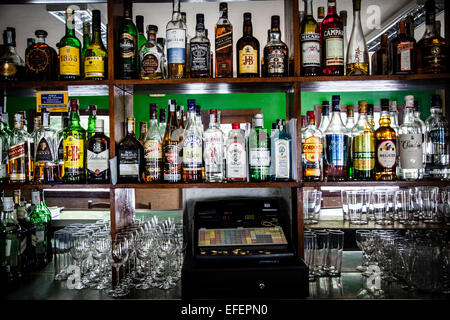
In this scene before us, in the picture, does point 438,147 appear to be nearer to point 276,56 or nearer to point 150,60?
point 276,56

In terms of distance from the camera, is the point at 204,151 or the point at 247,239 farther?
the point at 204,151

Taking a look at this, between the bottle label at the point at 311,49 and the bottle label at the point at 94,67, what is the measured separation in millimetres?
967

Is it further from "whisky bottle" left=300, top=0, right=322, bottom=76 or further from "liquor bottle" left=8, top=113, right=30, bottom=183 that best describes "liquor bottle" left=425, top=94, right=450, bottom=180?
"liquor bottle" left=8, top=113, right=30, bottom=183

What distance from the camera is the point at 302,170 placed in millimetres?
1728

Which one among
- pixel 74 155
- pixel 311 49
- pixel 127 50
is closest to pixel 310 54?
pixel 311 49

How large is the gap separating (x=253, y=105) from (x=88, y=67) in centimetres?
522

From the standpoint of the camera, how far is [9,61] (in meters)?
1.81

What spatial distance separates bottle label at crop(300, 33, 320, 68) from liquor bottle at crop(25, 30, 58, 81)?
4.13ft

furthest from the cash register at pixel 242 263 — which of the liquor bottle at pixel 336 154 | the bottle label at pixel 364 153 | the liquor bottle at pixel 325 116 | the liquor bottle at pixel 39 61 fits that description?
the liquor bottle at pixel 39 61

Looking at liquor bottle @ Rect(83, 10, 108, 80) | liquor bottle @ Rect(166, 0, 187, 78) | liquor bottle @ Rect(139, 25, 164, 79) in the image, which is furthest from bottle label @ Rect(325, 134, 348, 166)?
liquor bottle @ Rect(83, 10, 108, 80)

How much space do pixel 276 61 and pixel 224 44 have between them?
10.4 inches
